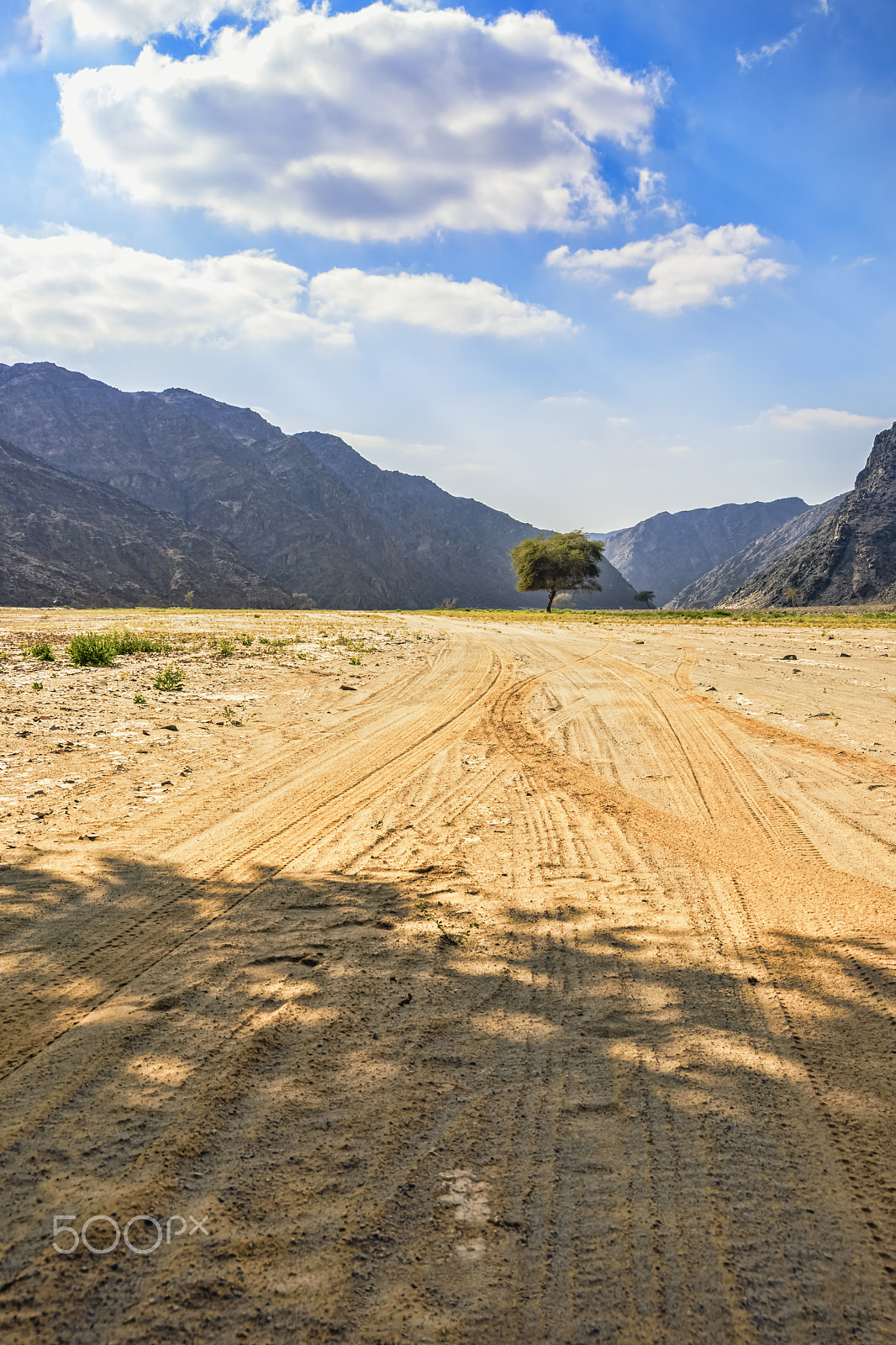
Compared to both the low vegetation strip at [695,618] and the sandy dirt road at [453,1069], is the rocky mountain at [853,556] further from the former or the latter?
the sandy dirt road at [453,1069]

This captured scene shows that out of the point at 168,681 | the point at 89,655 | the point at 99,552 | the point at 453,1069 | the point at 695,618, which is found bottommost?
the point at 453,1069

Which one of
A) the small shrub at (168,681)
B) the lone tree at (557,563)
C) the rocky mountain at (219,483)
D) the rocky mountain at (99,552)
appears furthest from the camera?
the rocky mountain at (219,483)

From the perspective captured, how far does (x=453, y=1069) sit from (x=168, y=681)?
986cm

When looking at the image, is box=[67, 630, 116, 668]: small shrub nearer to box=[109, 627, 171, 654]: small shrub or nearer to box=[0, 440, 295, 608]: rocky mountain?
box=[109, 627, 171, 654]: small shrub

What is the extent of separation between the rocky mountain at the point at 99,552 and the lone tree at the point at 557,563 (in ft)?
208

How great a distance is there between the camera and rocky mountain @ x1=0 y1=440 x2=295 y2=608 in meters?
91.9

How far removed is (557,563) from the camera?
6075 cm

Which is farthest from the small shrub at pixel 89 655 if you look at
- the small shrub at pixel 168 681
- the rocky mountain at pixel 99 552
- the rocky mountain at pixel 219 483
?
the rocky mountain at pixel 219 483

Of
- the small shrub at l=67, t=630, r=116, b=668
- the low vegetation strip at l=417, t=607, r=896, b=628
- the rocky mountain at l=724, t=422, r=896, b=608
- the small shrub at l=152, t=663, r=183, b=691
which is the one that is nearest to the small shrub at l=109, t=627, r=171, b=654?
the small shrub at l=67, t=630, r=116, b=668

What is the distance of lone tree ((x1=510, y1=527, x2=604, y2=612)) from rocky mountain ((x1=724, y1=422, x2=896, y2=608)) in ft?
214

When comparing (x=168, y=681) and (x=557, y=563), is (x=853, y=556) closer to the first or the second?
(x=557, y=563)

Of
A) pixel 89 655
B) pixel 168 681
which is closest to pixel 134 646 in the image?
pixel 89 655

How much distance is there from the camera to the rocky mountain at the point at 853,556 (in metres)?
111

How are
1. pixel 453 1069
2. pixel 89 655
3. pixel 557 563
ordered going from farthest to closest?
1. pixel 557 563
2. pixel 89 655
3. pixel 453 1069
